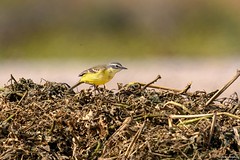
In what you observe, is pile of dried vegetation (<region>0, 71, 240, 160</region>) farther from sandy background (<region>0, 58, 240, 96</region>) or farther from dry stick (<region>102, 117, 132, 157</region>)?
sandy background (<region>0, 58, 240, 96</region>)

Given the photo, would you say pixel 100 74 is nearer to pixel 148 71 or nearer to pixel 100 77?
pixel 100 77

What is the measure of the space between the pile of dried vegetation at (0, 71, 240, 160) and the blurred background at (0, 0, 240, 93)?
19027 mm

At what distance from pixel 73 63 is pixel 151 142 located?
20943 mm

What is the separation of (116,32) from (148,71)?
551 cm

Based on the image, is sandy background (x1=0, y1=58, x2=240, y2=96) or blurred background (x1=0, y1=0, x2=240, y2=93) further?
blurred background (x1=0, y1=0, x2=240, y2=93)

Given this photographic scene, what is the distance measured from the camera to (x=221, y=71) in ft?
64.5

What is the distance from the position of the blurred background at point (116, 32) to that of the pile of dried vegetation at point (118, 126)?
19.0 meters

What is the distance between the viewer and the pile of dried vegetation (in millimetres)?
4145

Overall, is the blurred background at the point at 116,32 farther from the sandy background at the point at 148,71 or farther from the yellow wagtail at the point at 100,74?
the yellow wagtail at the point at 100,74

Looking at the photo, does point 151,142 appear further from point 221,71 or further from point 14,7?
point 14,7

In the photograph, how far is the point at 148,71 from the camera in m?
21.1

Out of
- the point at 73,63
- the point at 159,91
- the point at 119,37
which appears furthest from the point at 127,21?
the point at 159,91

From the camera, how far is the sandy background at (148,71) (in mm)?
18109

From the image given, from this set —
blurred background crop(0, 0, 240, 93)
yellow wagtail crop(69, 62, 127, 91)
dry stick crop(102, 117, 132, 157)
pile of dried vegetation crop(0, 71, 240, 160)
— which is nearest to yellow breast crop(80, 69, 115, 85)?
yellow wagtail crop(69, 62, 127, 91)
